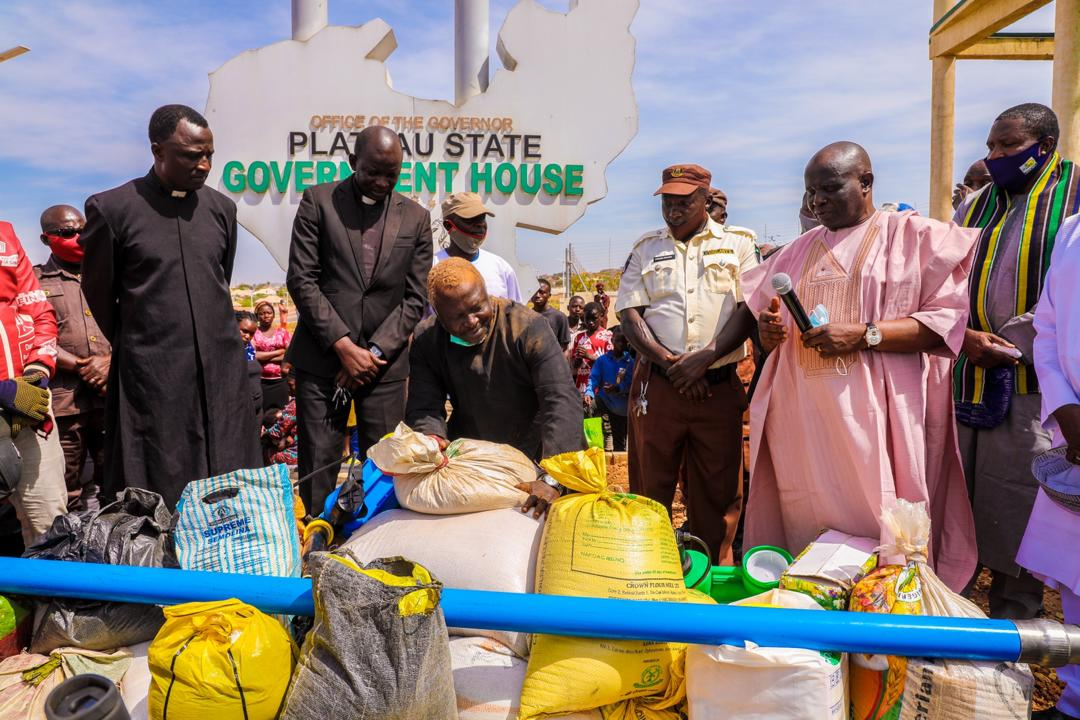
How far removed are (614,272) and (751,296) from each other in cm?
4242

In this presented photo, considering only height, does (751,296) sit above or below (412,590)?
above

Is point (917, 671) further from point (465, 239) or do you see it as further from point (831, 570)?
point (465, 239)

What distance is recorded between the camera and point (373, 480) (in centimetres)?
299

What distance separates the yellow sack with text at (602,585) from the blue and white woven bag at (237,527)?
828 millimetres

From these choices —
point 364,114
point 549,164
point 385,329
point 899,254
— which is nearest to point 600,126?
point 549,164

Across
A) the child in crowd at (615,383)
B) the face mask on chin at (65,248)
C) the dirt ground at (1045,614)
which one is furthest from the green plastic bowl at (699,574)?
the child in crowd at (615,383)

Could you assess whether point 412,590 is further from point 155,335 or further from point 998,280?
point 998,280

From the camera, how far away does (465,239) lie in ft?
15.2

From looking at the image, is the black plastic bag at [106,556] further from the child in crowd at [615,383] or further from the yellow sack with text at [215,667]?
the child in crowd at [615,383]

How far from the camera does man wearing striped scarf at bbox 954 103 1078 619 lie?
2.88 metres

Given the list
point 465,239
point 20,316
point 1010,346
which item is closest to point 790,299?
point 1010,346

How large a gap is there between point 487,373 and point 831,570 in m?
1.50

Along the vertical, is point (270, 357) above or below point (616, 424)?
above

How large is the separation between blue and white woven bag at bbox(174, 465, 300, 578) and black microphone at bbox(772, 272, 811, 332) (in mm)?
1709
